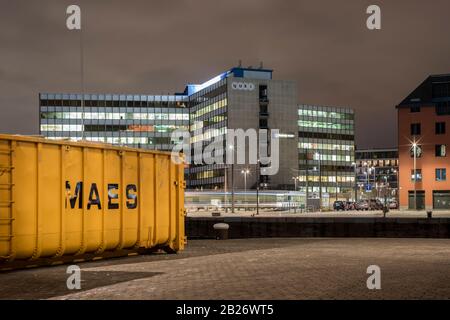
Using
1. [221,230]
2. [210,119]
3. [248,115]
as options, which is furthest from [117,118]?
[221,230]

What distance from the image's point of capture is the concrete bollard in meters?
28.8

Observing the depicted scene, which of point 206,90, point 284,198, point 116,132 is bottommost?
point 284,198

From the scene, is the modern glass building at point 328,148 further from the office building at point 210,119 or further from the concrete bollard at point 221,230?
the concrete bollard at point 221,230

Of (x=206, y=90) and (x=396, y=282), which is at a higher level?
(x=206, y=90)

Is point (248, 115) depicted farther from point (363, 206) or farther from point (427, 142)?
point (427, 142)

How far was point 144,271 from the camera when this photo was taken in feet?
50.5

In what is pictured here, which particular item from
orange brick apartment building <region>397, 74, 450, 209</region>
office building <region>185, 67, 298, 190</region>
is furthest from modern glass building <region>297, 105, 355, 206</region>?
orange brick apartment building <region>397, 74, 450, 209</region>

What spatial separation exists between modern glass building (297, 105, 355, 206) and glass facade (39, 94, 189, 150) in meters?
31.4

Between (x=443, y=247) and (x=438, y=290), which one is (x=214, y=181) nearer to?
(x=443, y=247)

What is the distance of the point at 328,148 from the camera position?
168 m

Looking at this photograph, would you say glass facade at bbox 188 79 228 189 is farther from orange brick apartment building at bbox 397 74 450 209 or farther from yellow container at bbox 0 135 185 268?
yellow container at bbox 0 135 185 268

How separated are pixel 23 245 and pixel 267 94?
130410 mm

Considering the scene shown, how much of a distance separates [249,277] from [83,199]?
5469 mm
